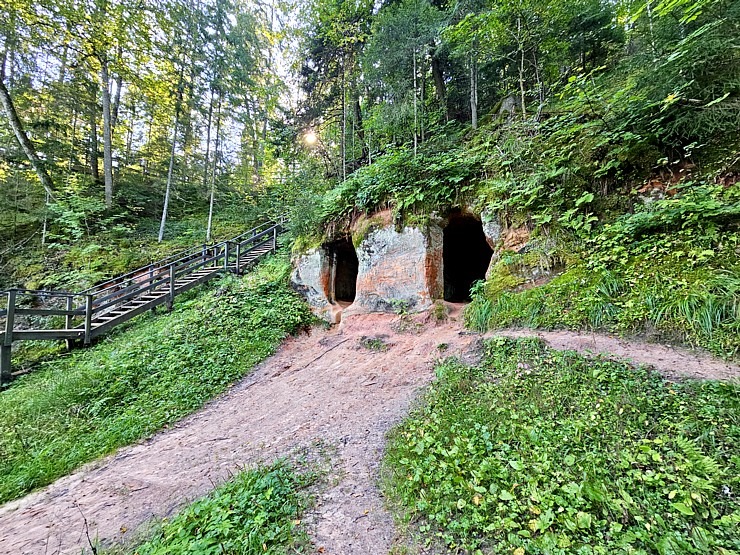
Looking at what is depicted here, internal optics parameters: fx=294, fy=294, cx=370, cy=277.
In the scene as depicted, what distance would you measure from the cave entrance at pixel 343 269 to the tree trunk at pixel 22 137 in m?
14.5

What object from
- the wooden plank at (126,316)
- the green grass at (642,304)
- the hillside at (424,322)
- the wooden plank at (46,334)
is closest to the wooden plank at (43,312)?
the hillside at (424,322)

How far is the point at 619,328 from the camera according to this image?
4102mm

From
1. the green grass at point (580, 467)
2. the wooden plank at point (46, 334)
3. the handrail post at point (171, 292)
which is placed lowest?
the green grass at point (580, 467)

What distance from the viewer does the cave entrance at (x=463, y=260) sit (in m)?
9.20

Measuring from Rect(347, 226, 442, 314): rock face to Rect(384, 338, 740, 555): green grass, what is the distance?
3.77 m

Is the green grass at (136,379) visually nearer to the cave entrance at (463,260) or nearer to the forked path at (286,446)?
the forked path at (286,446)

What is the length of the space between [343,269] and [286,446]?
6.58 metres

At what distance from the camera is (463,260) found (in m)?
10.1

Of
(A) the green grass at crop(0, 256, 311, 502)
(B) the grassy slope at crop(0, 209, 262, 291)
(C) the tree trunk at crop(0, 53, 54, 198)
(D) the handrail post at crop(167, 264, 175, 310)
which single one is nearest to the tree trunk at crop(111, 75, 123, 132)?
(C) the tree trunk at crop(0, 53, 54, 198)

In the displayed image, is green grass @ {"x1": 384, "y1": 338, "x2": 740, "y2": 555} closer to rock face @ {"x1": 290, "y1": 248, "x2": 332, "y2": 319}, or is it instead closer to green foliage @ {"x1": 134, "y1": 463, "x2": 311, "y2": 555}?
green foliage @ {"x1": 134, "y1": 463, "x2": 311, "y2": 555}

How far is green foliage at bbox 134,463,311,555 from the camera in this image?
7.40 feet

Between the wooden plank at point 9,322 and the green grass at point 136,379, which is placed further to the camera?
the wooden plank at point 9,322

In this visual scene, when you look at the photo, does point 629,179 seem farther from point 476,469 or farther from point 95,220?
point 95,220

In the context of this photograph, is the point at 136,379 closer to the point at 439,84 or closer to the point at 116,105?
the point at 439,84
